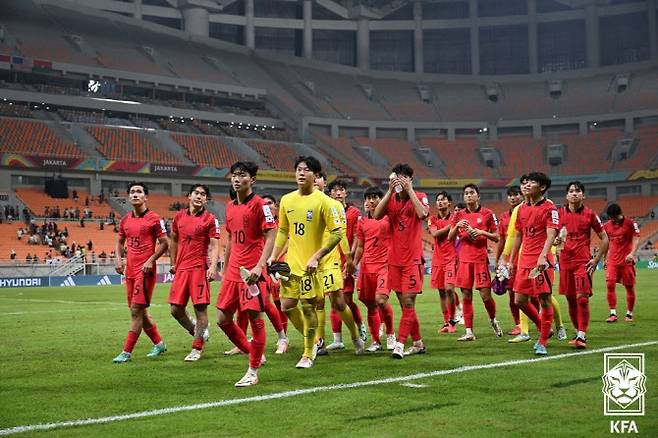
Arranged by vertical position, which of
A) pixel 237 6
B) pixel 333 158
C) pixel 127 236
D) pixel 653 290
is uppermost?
pixel 237 6

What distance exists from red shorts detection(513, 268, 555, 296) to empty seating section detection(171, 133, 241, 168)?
54381 millimetres

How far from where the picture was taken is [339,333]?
12367mm

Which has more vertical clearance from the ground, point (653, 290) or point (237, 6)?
point (237, 6)

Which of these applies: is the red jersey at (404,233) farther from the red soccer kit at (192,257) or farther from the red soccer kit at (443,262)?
the red soccer kit at (443,262)

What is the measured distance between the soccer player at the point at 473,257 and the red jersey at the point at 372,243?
151cm

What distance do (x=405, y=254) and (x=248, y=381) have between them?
135 inches

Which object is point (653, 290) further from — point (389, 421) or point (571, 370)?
point (389, 421)

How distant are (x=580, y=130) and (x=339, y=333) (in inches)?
2784

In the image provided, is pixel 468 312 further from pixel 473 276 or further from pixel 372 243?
pixel 372 243

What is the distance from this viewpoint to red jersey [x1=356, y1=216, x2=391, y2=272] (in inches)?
480

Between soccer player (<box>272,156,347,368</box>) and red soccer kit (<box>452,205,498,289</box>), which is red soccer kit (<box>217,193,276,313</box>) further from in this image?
red soccer kit (<box>452,205,498,289</box>)

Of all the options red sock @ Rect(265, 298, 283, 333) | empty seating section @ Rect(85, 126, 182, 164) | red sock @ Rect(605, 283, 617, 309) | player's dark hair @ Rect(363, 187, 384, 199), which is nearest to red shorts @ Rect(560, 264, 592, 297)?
player's dark hair @ Rect(363, 187, 384, 199)

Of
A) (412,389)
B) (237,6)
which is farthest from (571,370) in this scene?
(237,6)

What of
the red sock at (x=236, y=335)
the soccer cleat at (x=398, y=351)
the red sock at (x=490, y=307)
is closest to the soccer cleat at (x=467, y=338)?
the red sock at (x=490, y=307)
